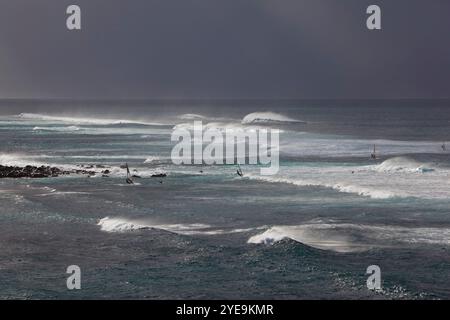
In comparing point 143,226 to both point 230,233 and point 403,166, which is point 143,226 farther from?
point 403,166

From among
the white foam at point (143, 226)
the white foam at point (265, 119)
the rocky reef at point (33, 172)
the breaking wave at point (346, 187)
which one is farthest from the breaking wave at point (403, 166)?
the white foam at point (265, 119)

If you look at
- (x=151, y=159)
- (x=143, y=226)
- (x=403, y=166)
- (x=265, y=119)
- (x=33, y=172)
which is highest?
(x=143, y=226)

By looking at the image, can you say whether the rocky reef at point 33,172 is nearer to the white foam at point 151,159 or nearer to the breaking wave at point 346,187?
the white foam at point 151,159

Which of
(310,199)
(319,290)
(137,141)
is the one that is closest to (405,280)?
(319,290)

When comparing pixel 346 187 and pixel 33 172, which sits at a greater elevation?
pixel 346 187

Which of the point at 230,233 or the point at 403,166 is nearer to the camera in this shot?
the point at 230,233

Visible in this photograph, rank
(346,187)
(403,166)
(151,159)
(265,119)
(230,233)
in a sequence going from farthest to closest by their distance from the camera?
(265,119) < (151,159) < (403,166) < (346,187) < (230,233)

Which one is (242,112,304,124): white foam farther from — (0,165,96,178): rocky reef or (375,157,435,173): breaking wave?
(0,165,96,178): rocky reef

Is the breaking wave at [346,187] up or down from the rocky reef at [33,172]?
up

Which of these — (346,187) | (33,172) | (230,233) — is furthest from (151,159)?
(230,233)
